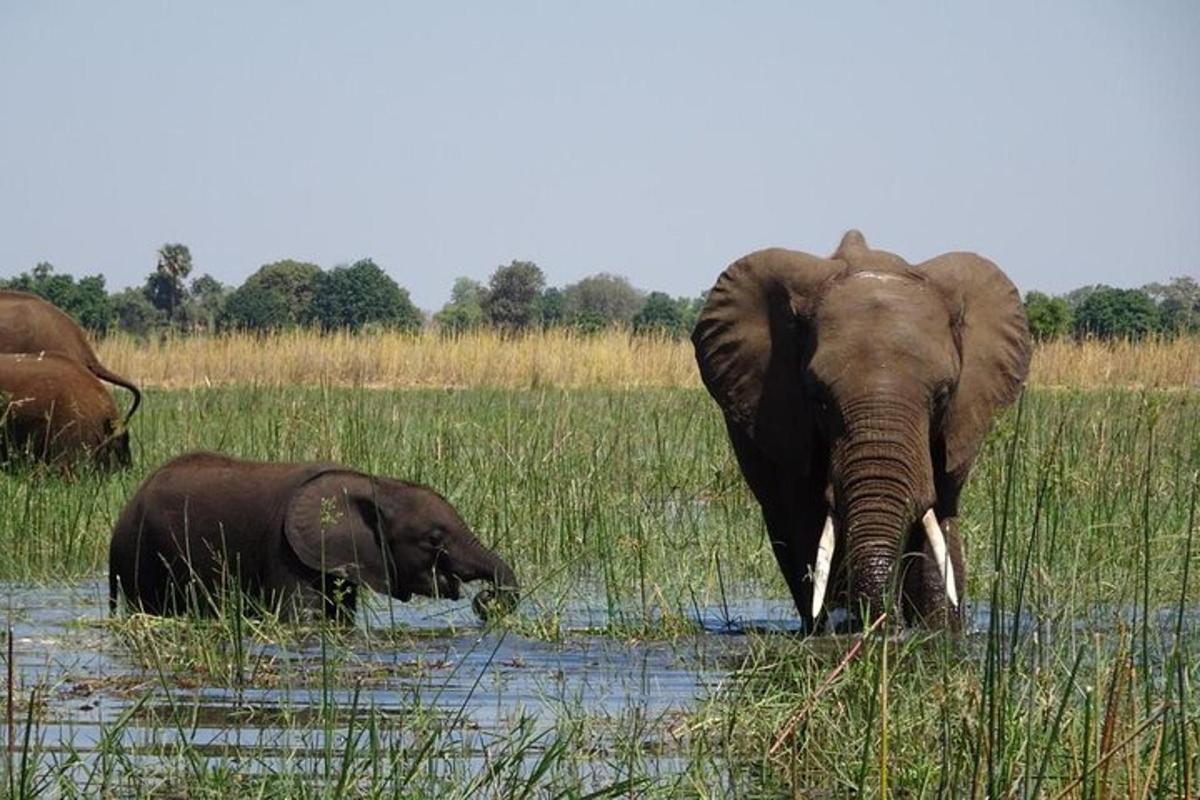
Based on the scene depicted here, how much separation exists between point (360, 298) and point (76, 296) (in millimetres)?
11887

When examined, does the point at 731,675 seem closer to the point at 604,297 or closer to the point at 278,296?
the point at 278,296

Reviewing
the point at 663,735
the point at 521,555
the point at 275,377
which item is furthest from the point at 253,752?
the point at 275,377

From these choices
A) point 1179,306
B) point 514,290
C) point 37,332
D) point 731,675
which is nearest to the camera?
point 731,675

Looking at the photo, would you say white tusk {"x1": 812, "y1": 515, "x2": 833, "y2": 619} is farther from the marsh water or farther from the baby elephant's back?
the baby elephant's back

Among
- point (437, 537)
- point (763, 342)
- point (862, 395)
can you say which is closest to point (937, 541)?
point (862, 395)

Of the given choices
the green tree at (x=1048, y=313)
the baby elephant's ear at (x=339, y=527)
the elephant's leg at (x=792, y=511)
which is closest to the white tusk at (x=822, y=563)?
Answer: the elephant's leg at (x=792, y=511)

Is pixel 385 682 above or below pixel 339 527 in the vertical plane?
below

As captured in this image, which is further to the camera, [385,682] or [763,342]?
[763,342]

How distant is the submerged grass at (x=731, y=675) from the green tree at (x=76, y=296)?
7512 cm

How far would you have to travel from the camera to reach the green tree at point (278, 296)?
321 ft

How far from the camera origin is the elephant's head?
9.49 meters

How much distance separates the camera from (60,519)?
10648 millimetres

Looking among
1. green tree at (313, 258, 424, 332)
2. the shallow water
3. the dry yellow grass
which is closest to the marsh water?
the shallow water

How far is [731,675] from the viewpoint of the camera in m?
6.48
